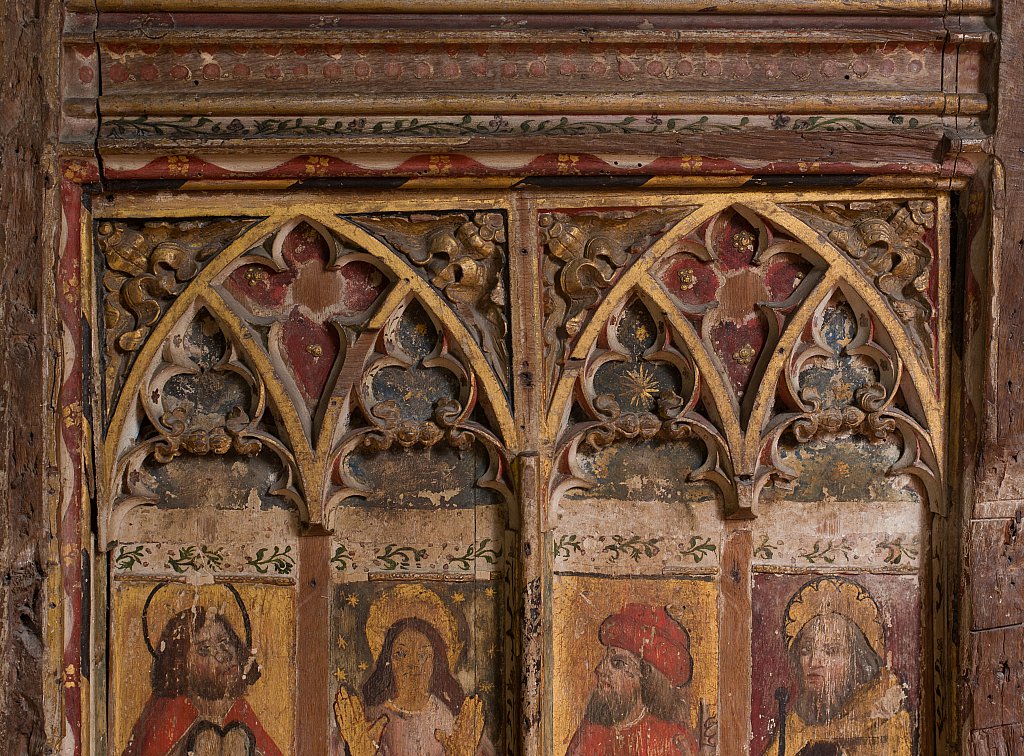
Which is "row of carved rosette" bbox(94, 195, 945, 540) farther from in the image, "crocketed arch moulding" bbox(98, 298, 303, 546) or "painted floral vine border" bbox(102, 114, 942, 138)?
"painted floral vine border" bbox(102, 114, 942, 138)

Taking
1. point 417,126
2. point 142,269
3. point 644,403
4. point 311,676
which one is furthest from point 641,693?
point 142,269

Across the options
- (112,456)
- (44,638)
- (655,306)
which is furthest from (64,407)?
(655,306)

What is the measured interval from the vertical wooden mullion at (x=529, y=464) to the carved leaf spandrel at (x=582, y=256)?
45mm

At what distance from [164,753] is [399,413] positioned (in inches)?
54.5

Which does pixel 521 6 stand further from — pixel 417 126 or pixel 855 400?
pixel 855 400

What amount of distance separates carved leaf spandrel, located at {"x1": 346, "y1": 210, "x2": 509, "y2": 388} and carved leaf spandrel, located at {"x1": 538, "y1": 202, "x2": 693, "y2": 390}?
152 millimetres

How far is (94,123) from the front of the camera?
312 centimetres

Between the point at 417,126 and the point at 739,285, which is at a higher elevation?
the point at 417,126

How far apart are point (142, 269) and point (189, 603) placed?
1.12m

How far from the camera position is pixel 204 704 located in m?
3.30

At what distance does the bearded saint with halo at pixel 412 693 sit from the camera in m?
3.32

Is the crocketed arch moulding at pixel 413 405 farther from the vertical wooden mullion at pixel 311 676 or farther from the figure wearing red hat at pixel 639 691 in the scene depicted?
the figure wearing red hat at pixel 639 691

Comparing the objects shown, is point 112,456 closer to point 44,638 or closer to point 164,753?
point 44,638

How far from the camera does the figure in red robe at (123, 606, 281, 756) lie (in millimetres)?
3301
